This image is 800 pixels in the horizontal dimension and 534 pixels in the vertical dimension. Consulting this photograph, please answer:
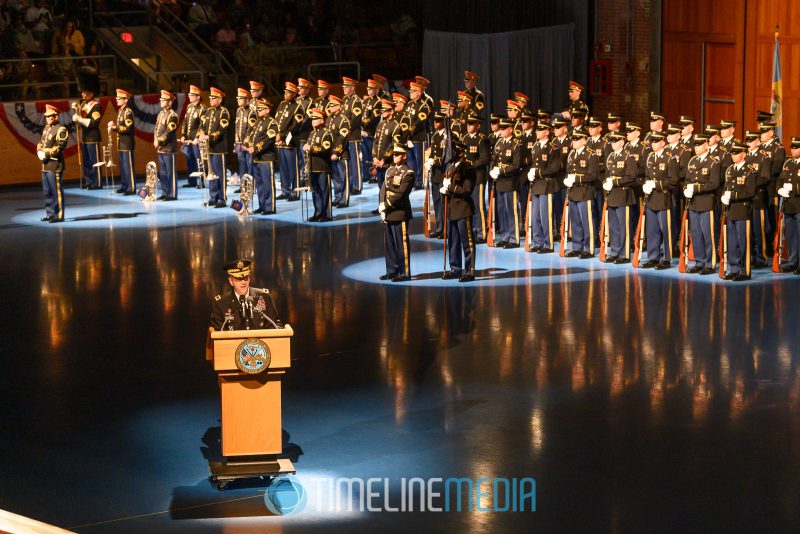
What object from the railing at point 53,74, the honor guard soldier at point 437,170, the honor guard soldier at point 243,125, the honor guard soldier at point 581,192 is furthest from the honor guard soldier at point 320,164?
the railing at point 53,74

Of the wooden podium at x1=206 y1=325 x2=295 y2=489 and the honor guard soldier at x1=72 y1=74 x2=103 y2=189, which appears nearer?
the wooden podium at x1=206 y1=325 x2=295 y2=489

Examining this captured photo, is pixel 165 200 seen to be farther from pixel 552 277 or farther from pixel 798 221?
pixel 798 221

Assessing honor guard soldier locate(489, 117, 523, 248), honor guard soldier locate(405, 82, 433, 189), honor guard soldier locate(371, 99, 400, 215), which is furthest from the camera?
honor guard soldier locate(405, 82, 433, 189)

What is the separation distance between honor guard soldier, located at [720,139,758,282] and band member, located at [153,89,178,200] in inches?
427

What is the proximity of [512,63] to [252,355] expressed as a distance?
19252 mm

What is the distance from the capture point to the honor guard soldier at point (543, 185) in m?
17.5

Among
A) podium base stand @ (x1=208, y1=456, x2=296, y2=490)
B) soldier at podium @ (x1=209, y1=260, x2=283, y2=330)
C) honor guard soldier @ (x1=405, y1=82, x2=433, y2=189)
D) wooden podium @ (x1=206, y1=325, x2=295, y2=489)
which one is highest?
honor guard soldier @ (x1=405, y1=82, x2=433, y2=189)

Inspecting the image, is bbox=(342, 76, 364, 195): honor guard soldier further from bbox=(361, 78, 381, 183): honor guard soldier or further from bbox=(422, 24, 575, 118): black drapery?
bbox=(422, 24, 575, 118): black drapery

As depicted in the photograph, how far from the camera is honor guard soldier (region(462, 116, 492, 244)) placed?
18203mm

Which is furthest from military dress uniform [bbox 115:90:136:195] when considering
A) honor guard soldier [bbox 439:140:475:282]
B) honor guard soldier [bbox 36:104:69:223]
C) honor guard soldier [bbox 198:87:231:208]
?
honor guard soldier [bbox 439:140:475:282]

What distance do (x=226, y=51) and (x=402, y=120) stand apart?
10.1 m

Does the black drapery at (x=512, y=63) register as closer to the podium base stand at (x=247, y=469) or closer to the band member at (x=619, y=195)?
the band member at (x=619, y=195)

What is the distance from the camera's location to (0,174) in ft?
84.3

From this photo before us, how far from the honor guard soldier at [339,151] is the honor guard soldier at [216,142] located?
6.22ft
